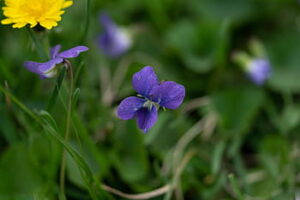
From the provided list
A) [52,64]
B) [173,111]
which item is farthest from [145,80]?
[173,111]

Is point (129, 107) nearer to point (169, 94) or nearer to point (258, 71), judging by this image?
point (169, 94)

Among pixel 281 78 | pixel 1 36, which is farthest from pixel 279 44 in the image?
pixel 1 36

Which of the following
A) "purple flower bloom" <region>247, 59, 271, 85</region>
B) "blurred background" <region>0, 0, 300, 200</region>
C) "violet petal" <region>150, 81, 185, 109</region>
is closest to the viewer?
"violet petal" <region>150, 81, 185, 109</region>

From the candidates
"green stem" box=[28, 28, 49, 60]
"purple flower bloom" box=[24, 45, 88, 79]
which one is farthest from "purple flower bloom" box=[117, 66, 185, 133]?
"green stem" box=[28, 28, 49, 60]

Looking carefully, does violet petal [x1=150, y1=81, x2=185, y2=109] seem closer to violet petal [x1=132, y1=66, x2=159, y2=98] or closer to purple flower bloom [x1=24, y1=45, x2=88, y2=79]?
violet petal [x1=132, y1=66, x2=159, y2=98]

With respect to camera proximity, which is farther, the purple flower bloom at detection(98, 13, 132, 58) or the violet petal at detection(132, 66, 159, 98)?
the purple flower bloom at detection(98, 13, 132, 58)

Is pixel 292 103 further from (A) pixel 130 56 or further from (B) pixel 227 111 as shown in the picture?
(A) pixel 130 56
